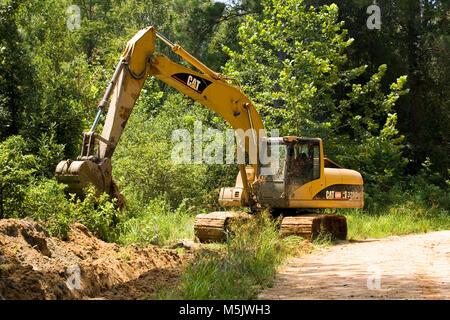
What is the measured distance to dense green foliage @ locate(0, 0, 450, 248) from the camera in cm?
1296

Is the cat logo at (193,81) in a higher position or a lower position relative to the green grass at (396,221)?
higher

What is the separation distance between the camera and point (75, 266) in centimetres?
710

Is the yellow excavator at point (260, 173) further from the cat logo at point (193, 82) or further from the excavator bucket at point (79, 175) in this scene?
Result: the excavator bucket at point (79, 175)

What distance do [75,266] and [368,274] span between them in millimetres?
3504

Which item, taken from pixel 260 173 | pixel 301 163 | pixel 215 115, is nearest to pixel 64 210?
pixel 260 173

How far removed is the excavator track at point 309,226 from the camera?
12.0 metres

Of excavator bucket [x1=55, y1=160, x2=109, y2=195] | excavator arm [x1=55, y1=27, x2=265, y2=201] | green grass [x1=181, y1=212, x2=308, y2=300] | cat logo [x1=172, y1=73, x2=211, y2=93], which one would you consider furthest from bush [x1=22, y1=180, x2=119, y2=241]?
cat logo [x1=172, y1=73, x2=211, y2=93]

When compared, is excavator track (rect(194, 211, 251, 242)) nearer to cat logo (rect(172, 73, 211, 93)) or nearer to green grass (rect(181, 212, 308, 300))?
green grass (rect(181, 212, 308, 300))

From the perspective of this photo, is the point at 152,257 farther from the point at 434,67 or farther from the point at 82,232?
the point at 434,67

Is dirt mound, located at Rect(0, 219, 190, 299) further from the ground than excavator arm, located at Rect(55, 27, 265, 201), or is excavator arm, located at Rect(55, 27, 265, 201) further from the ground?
excavator arm, located at Rect(55, 27, 265, 201)

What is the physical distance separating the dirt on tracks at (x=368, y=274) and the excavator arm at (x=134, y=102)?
3168 millimetres

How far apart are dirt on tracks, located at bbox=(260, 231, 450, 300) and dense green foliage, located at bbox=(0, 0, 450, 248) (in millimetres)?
3516

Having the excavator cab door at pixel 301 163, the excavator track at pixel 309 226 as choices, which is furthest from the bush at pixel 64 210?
the excavator cab door at pixel 301 163
